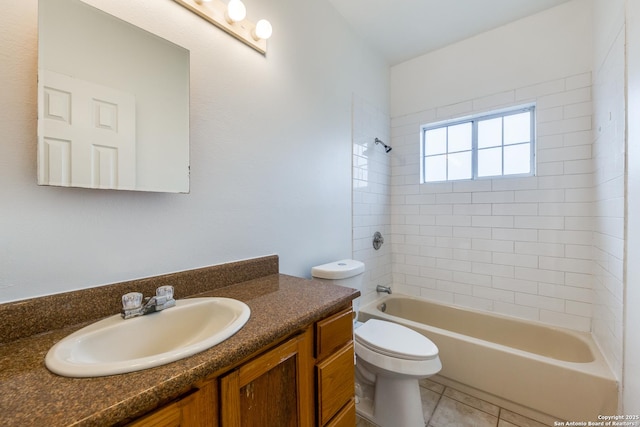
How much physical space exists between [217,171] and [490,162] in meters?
2.17

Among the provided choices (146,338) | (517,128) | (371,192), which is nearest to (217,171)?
(146,338)

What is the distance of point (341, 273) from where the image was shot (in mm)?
1436

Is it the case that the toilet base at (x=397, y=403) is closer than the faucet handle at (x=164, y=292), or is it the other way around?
the faucet handle at (x=164, y=292)

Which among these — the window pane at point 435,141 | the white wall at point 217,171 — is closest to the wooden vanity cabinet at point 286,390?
the white wall at point 217,171

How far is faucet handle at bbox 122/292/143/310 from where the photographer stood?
0.75 metres

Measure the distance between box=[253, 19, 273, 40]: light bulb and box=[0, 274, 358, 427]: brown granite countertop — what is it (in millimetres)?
1253

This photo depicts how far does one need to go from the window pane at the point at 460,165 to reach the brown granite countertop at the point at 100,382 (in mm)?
2066

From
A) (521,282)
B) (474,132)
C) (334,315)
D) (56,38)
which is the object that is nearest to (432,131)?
(474,132)

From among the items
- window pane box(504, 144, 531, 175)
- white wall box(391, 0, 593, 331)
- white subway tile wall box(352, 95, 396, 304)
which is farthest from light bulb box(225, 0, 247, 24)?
window pane box(504, 144, 531, 175)

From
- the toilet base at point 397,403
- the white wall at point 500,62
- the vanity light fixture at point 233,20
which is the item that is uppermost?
the white wall at point 500,62

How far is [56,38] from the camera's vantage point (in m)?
0.74

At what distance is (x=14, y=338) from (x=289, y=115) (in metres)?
1.35

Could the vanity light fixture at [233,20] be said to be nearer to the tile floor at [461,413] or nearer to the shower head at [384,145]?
the shower head at [384,145]

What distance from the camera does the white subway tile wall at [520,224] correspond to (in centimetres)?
175
